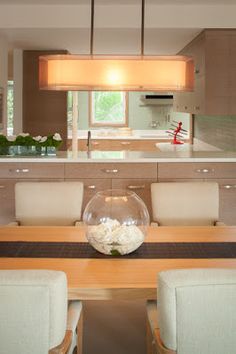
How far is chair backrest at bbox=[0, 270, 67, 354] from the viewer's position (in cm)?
174

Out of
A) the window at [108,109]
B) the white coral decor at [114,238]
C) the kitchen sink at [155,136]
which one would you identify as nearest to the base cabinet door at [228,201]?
the white coral decor at [114,238]

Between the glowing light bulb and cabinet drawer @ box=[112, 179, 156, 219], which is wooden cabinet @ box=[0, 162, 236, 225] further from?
the glowing light bulb

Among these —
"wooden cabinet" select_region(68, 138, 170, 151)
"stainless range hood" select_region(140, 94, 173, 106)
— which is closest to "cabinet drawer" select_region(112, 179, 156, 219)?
"wooden cabinet" select_region(68, 138, 170, 151)

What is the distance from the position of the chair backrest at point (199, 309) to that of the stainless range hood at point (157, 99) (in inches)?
346

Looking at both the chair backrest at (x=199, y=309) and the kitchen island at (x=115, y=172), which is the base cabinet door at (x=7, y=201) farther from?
the chair backrest at (x=199, y=309)

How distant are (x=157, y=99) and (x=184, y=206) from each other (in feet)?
22.6

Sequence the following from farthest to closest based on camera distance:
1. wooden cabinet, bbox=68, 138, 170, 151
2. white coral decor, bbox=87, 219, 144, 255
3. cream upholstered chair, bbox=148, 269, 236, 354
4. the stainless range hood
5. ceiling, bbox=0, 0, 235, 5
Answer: the stainless range hood < wooden cabinet, bbox=68, 138, 170, 151 < ceiling, bbox=0, 0, 235, 5 < white coral decor, bbox=87, 219, 144, 255 < cream upholstered chair, bbox=148, 269, 236, 354

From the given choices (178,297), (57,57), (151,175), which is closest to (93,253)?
(178,297)

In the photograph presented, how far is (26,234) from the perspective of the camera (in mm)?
3076

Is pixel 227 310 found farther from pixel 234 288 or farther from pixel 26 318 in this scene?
pixel 26 318

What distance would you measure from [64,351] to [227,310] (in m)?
0.56

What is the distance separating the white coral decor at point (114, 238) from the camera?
256cm

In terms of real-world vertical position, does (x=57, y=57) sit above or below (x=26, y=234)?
above

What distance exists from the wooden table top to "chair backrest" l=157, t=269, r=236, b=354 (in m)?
0.39
